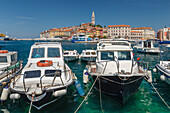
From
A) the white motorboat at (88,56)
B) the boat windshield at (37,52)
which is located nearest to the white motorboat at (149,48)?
the white motorboat at (88,56)

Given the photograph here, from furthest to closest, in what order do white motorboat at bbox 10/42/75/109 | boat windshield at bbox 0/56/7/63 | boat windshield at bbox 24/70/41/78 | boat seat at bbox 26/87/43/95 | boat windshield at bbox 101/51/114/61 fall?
boat windshield at bbox 0/56/7/63 < boat windshield at bbox 101/51/114/61 < boat windshield at bbox 24/70/41/78 < white motorboat at bbox 10/42/75/109 < boat seat at bbox 26/87/43/95

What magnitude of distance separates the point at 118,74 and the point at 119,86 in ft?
2.59

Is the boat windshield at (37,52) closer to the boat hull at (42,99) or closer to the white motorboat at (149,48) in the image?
the boat hull at (42,99)

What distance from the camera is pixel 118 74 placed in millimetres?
9445

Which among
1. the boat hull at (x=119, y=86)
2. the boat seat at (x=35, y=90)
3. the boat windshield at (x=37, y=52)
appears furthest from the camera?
the boat windshield at (x=37, y=52)

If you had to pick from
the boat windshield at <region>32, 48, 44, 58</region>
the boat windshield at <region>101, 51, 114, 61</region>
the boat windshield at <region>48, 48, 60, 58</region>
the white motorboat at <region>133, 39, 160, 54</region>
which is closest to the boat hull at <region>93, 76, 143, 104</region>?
the boat windshield at <region>101, 51, 114, 61</region>

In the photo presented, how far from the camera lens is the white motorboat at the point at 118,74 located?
9.61 m

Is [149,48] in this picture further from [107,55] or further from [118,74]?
[118,74]

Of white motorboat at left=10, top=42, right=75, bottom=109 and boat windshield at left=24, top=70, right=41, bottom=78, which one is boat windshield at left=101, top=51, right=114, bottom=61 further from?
boat windshield at left=24, top=70, right=41, bottom=78

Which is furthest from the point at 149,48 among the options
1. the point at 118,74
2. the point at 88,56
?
the point at 118,74

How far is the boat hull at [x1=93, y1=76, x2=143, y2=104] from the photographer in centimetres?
955

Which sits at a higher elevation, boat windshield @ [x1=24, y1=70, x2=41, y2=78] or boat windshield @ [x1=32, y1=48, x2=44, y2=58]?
boat windshield @ [x1=32, y1=48, x2=44, y2=58]

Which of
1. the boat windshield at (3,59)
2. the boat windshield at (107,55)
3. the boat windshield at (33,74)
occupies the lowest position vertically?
the boat windshield at (33,74)

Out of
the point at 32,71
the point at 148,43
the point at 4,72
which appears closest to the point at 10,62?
the point at 4,72
